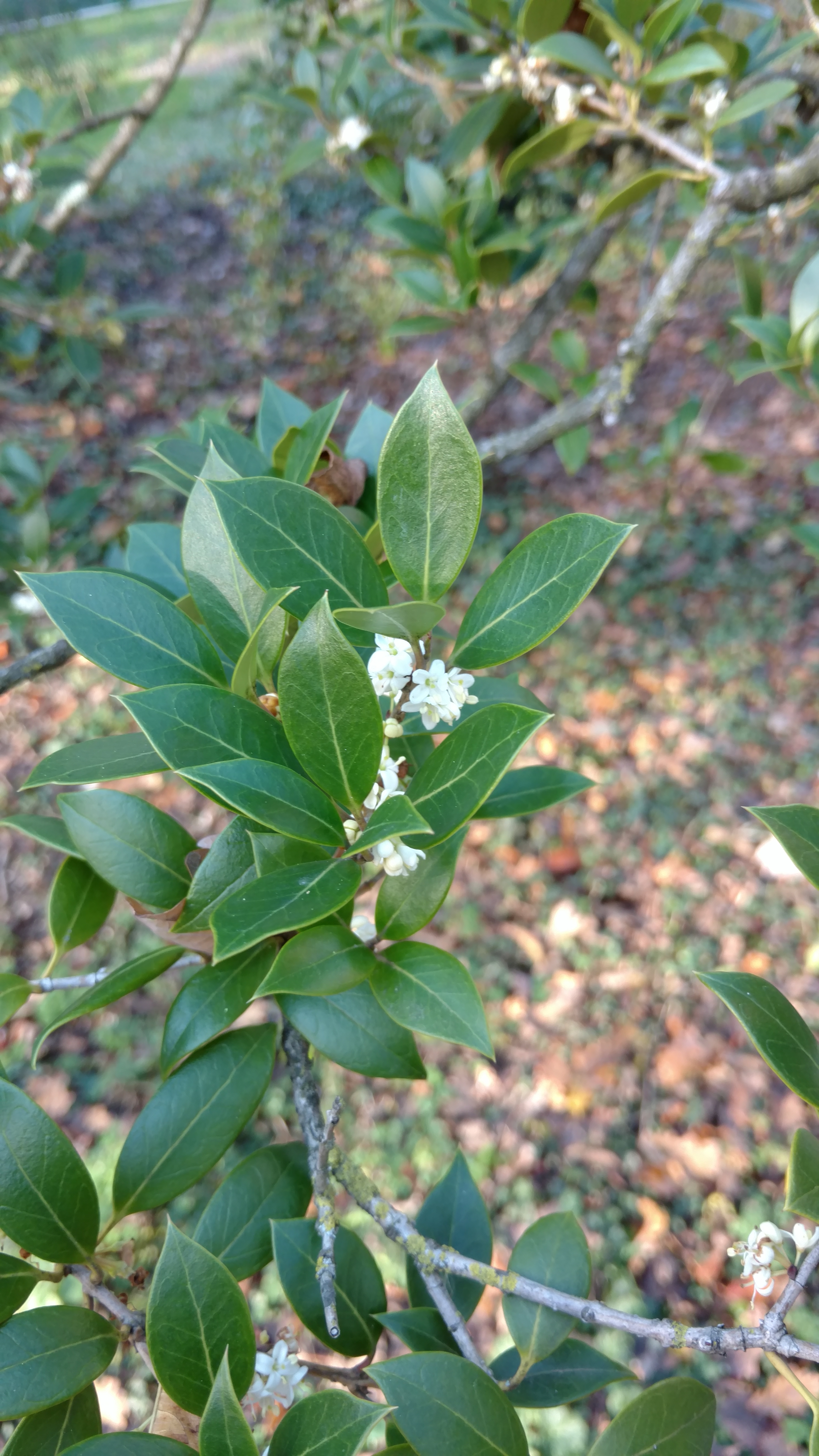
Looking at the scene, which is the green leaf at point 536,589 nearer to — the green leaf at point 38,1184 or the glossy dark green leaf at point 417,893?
the glossy dark green leaf at point 417,893

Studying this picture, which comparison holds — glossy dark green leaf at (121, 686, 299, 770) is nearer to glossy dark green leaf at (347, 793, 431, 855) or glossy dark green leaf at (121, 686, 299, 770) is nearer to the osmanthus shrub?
the osmanthus shrub

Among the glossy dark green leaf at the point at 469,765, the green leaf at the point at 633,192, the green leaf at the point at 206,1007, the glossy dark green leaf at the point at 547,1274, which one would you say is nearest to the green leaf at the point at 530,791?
the glossy dark green leaf at the point at 469,765

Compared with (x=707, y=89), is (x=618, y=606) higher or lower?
lower

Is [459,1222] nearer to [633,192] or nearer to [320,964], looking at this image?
[320,964]

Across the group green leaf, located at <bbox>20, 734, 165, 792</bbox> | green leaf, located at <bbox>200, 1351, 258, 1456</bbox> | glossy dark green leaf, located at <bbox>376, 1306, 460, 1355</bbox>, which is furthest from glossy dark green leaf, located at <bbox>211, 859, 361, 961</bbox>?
glossy dark green leaf, located at <bbox>376, 1306, 460, 1355</bbox>

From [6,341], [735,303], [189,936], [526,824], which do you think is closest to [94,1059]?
[526,824]

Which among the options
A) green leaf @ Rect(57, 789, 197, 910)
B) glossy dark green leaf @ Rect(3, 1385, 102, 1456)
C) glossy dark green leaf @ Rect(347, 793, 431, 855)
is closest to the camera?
glossy dark green leaf @ Rect(347, 793, 431, 855)

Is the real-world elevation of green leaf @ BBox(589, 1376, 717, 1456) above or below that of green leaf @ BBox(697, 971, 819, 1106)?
below

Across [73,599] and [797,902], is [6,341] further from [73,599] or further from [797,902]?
[797,902]
